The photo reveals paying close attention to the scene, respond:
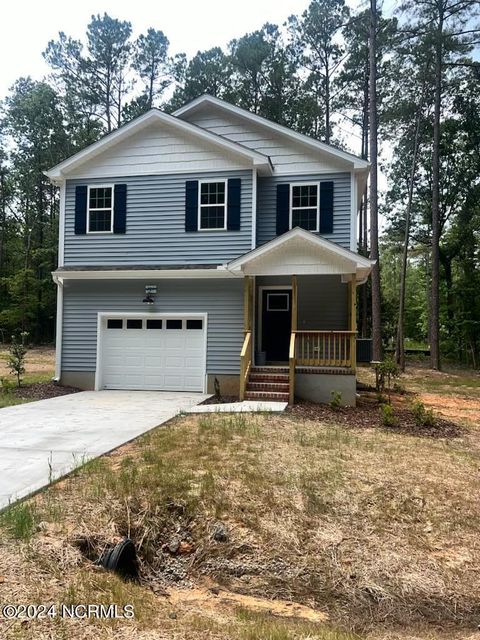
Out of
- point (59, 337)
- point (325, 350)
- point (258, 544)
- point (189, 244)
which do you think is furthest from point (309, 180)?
point (258, 544)

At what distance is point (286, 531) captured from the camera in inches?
159

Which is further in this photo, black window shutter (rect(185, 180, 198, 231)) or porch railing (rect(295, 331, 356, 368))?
black window shutter (rect(185, 180, 198, 231))

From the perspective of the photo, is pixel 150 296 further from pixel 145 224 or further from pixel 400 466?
pixel 400 466

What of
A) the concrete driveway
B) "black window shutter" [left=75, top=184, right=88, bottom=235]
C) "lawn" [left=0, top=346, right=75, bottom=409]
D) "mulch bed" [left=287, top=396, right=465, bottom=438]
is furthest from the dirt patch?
"black window shutter" [left=75, top=184, right=88, bottom=235]

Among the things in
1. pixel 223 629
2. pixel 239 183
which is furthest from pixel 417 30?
pixel 223 629

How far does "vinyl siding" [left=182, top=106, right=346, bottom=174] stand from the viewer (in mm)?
12086

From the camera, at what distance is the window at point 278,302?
12508mm

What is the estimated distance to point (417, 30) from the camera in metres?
18.3

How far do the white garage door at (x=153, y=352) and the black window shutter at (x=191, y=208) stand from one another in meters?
2.41

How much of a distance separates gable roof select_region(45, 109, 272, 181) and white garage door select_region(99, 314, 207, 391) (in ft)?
13.9

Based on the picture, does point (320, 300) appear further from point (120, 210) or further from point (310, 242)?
point (120, 210)

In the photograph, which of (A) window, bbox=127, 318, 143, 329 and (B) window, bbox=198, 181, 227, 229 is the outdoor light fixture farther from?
(B) window, bbox=198, 181, 227, 229

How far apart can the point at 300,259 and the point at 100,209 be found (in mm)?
5876

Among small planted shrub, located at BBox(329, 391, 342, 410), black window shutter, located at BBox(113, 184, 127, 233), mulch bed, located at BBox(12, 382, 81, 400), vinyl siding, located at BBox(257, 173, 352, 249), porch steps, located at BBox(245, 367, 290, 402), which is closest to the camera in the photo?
small planted shrub, located at BBox(329, 391, 342, 410)
